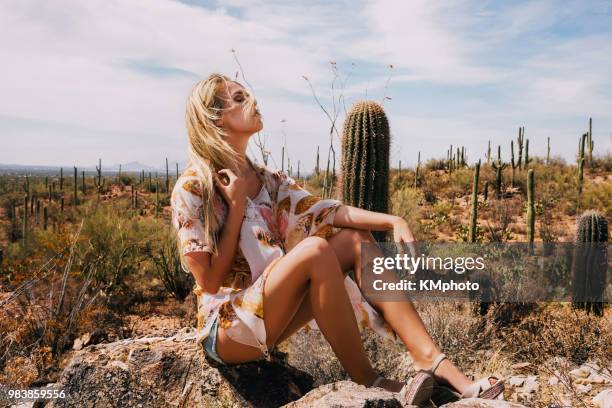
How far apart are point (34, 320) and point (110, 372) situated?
3101 millimetres

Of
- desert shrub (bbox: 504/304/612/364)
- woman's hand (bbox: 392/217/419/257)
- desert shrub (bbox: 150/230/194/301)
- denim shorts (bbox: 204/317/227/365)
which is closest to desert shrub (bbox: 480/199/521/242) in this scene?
desert shrub (bbox: 150/230/194/301)

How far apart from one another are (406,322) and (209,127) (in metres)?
1.37

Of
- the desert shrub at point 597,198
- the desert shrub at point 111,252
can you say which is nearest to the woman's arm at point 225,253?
the desert shrub at point 111,252

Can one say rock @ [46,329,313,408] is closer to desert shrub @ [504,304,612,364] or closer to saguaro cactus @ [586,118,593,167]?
desert shrub @ [504,304,612,364]

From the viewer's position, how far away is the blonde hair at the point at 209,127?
307cm

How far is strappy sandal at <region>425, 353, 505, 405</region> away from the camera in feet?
8.21

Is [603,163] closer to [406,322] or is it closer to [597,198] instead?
[597,198]

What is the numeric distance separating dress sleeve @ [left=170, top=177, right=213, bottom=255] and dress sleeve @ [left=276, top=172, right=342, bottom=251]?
616 mm

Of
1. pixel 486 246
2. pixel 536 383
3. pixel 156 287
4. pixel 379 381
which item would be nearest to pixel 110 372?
pixel 379 381

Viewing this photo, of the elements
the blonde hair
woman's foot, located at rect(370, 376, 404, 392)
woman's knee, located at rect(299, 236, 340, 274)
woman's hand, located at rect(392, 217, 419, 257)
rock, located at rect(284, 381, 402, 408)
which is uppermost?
the blonde hair

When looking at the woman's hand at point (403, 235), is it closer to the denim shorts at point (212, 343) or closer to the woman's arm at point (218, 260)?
the woman's arm at point (218, 260)

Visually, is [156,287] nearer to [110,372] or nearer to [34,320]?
[34,320]

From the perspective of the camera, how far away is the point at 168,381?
3037mm

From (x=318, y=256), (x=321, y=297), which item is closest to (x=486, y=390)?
(x=321, y=297)
